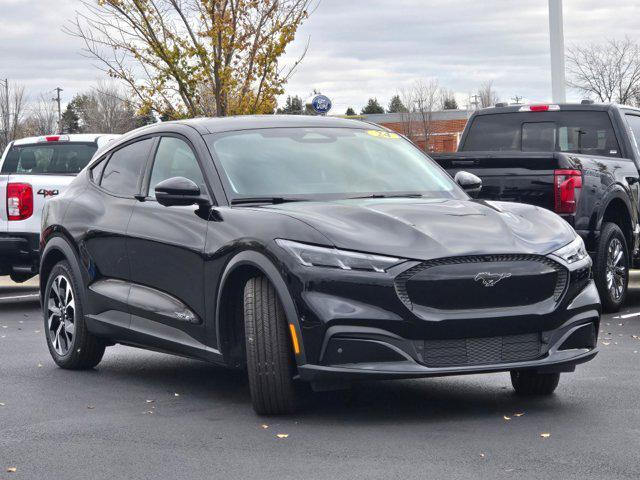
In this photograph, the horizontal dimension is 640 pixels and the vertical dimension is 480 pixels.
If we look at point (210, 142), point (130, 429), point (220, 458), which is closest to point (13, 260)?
point (210, 142)

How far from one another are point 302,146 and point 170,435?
2059 mm

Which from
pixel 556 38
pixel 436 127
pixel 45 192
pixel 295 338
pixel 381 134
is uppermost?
pixel 556 38

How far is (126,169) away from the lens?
8180mm

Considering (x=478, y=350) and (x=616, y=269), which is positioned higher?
(x=478, y=350)

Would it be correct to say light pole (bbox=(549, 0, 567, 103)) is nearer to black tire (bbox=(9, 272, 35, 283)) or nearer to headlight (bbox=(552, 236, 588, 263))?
black tire (bbox=(9, 272, 35, 283))

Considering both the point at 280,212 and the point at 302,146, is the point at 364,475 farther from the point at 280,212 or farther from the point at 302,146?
the point at 302,146

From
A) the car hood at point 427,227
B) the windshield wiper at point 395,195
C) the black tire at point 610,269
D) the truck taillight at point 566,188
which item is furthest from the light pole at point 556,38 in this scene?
the car hood at point 427,227

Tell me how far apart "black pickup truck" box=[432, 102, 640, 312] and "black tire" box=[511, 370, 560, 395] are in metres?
4.05

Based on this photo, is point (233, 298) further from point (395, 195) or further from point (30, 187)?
point (30, 187)

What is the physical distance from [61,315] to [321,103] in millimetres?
14367

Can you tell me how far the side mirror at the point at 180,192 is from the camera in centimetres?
684

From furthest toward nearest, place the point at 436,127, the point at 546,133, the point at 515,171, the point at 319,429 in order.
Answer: the point at 436,127, the point at 546,133, the point at 515,171, the point at 319,429

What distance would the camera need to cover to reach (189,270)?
6918 mm

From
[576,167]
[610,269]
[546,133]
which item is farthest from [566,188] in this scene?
[546,133]
